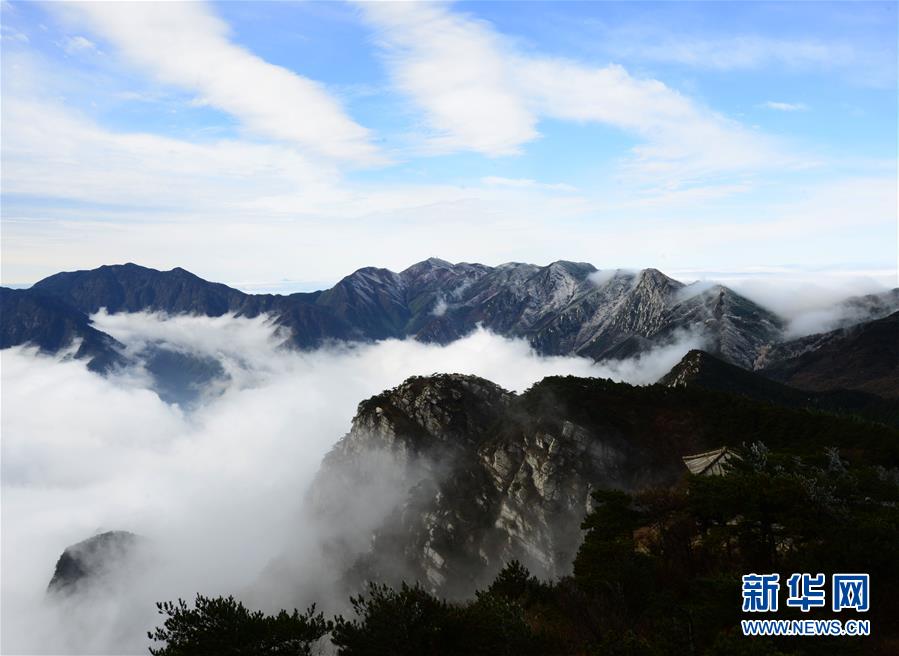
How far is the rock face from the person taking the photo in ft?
330

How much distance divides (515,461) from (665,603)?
81.2 m

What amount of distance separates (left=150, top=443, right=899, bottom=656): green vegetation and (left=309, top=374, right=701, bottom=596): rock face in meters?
57.7

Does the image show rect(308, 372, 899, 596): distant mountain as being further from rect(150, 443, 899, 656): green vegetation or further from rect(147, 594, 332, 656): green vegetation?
rect(147, 594, 332, 656): green vegetation

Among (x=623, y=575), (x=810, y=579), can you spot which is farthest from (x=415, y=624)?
(x=810, y=579)

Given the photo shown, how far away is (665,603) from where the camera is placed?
Result: 3059cm

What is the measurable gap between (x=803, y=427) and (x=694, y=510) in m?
72.4

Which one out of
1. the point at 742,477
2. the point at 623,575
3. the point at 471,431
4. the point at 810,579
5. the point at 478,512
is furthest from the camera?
the point at 471,431

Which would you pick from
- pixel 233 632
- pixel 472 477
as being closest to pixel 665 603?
pixel 233 632

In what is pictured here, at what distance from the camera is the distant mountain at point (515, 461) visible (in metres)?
98.2

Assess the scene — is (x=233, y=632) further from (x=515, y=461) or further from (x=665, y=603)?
(x=515, y=461)

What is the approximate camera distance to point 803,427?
317ft

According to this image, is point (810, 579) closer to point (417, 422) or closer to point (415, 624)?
point (415, 624)

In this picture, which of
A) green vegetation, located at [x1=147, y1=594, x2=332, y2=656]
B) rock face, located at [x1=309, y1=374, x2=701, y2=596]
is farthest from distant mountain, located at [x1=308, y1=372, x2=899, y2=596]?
green vegetation, located at [x1=147, y1=594, x2=332, y2=656]

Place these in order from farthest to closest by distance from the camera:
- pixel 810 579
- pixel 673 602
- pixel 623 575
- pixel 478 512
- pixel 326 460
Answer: pixel 326 460, pixel 478 512, pixel 623 575, pixel 673 602, pixel 810 579
